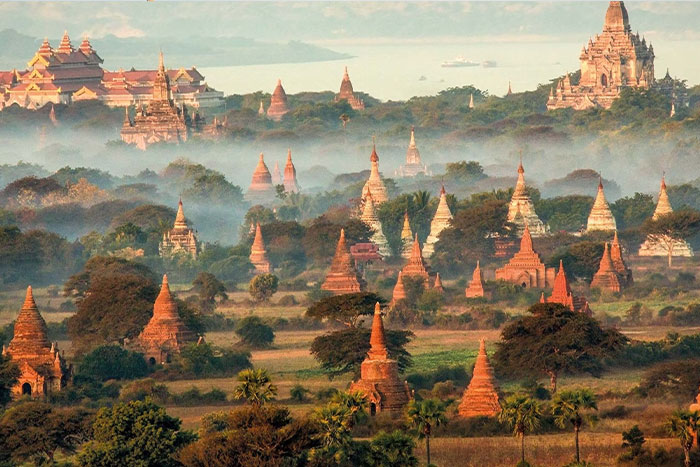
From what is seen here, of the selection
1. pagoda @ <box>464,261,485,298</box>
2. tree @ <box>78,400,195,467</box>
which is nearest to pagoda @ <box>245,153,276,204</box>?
pagoda @ <box>464,261,485,298</box>

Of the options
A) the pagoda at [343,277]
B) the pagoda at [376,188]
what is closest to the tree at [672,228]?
the pagoda at [343,277]

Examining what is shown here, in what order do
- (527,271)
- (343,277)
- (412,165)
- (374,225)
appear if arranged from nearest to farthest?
(343,277), (527,271), (374,225), (412,165)

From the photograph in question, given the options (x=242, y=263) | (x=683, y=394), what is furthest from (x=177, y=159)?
A: (x=683, y=394)

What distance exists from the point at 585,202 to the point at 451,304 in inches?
1455

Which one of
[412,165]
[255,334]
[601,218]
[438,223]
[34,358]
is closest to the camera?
[34,358]

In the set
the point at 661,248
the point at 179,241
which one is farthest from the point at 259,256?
the point at 661,248

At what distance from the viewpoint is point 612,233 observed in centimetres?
12788

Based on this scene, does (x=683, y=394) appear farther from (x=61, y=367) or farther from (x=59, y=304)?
(x=59, y=304)

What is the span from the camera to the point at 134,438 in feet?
211

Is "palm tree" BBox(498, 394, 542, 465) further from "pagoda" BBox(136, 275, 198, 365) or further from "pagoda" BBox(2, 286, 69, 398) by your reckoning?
"pagoda" BBox(136, 275, 198, 365)

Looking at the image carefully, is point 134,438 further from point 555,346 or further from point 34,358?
point 555,346

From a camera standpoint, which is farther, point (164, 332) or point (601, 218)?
point (601, 218)

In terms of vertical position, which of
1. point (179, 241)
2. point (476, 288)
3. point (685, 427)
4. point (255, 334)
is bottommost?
point (179, 241)

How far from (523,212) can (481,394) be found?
55.5 m
